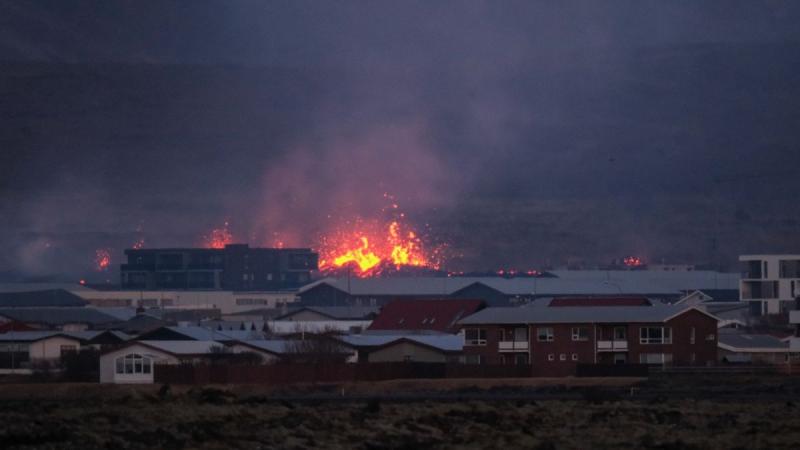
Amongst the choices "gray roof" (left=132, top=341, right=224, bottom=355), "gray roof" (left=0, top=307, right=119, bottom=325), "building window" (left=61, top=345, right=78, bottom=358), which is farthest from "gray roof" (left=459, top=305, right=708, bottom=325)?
"gray roof" (left=0, top=307, right=119, bottom=325)

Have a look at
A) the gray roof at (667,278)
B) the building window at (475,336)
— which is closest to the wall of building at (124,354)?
the building window at (475,336)

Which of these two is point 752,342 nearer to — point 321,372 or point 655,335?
point 655,335

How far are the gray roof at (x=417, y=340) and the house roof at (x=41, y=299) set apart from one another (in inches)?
2737

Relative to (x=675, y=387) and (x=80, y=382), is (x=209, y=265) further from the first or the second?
(x=675, y=387)

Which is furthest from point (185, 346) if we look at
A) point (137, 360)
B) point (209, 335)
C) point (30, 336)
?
point (30, 336)

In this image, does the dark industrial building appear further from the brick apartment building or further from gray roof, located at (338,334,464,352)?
the brick apartment building

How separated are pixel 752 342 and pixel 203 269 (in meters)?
112

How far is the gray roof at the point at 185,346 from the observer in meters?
79.4

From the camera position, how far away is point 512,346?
82.4 metres

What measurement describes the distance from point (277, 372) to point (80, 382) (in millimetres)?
8621

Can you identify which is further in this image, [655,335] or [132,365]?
[655,335]

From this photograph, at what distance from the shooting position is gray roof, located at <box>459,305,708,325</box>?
8125 centimetres

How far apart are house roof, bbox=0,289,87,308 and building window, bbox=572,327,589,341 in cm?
8037

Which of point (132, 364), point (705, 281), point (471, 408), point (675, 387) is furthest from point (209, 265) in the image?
point (471, 408)
